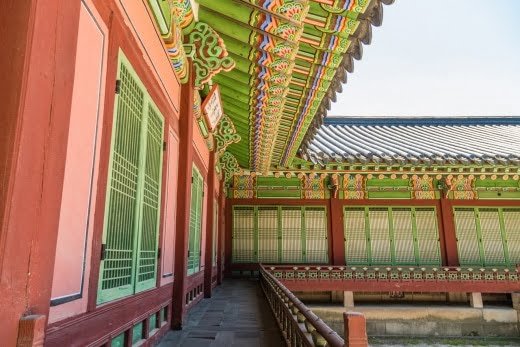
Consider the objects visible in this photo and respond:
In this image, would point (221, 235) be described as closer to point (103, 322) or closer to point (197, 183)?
point (197, 183)

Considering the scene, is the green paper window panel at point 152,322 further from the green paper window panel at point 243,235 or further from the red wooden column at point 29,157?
the green paper window panel at point 243,235

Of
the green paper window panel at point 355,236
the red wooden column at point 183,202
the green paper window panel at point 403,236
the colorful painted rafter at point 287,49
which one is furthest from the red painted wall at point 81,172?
the green paper window panel at point 403,236

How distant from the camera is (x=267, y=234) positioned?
41.6 ft

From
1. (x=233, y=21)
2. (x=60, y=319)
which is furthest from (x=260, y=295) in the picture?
(x=60, y=319)

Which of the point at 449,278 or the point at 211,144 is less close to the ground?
the point at 211,144

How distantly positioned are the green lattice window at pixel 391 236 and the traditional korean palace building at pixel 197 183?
0.04 metres

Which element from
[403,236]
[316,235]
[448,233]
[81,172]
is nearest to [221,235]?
[316,235]

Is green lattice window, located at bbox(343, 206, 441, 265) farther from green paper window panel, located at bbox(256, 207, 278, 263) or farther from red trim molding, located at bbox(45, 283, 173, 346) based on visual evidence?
red trim molding, located at bbox(45, 283, 173, 346)

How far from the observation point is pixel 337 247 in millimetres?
12414

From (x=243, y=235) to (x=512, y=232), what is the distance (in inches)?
338

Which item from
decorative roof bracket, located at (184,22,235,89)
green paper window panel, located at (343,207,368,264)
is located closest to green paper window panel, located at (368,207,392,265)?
green paper window panel, located at (343,207,368,264)

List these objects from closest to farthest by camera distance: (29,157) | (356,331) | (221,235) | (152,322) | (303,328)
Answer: (29,157) < (356,331) < (303,328) < (152,322) < (221,235)

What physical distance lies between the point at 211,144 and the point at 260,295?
3428mm

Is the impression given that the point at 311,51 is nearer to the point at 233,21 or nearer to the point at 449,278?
the point at 233,21
